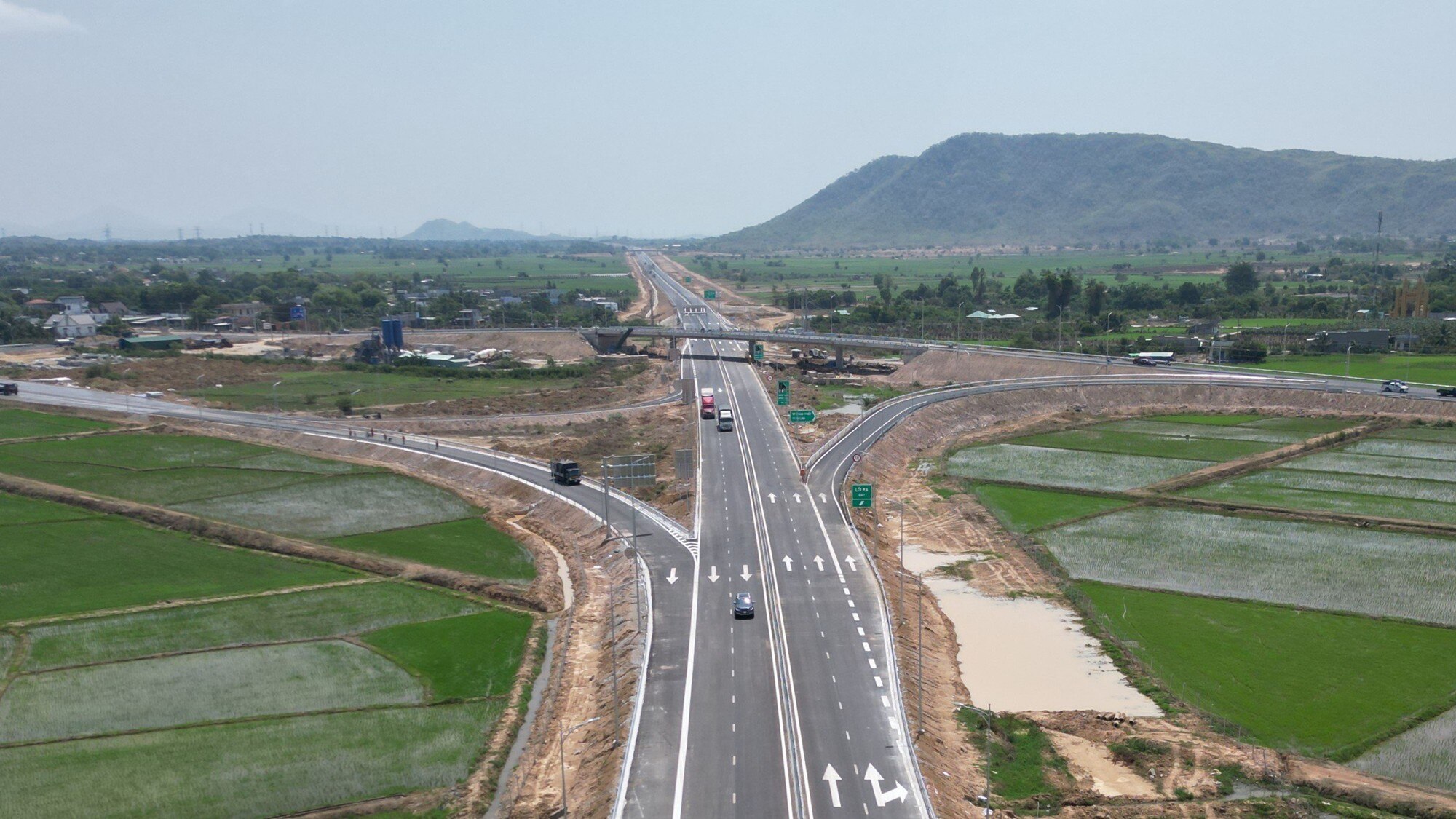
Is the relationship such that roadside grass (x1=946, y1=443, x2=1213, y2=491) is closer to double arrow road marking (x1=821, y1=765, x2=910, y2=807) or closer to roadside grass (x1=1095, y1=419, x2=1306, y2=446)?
roadside grass (x1=1095, y1=419, x2=1306, y2=446)

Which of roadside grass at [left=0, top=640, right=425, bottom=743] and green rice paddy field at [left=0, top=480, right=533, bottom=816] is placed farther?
roadside grass at [left=0, top=640, right=425, bottom=743]

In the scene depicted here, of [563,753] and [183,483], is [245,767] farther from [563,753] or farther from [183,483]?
[183,483]

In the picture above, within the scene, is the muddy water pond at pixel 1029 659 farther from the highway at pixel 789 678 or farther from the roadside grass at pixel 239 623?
the roadside grass at pixel 239 623

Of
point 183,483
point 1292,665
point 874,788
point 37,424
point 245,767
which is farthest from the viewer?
point 37,424

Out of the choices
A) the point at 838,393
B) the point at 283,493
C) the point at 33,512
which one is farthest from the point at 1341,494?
the point at 33,512

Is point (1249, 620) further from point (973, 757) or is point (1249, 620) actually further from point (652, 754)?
point (652, 754)

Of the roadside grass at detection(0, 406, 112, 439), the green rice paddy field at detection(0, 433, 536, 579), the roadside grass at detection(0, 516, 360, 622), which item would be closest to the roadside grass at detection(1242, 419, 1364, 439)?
the green rice paddy field at detection(0, 433, 536, 579)
